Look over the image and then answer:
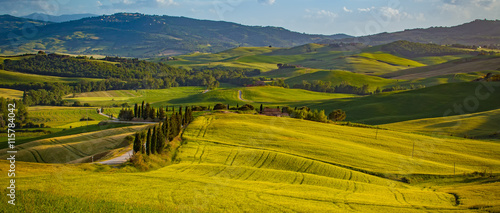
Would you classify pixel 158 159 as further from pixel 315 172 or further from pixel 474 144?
pixel 474 144

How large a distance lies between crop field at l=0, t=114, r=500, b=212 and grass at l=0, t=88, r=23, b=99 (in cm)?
12098

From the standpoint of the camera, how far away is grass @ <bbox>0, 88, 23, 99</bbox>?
150125 mm

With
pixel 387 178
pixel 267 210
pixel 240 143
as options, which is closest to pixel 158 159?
pixel 240 143

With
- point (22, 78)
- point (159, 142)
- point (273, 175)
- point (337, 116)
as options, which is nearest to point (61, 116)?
point (22, 78)

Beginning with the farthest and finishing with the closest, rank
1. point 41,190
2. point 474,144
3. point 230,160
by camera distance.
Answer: point 474,144 → point 230,160 → point 41,190

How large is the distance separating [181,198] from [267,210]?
5.90 meters

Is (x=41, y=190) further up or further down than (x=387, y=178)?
further up

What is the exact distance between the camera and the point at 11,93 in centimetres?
15638

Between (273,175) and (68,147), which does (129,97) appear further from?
(273,175)

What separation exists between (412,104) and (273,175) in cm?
9069

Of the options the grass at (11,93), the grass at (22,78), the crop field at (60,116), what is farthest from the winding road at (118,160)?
the grass at (22,78)

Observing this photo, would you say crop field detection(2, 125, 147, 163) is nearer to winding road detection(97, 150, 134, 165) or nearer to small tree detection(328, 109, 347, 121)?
winding road detection(97, 150, 134, 165)

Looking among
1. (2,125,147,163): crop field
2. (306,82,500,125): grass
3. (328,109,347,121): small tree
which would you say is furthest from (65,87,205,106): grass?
(2,125,147,163): crop field

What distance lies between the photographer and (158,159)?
41000 mm
